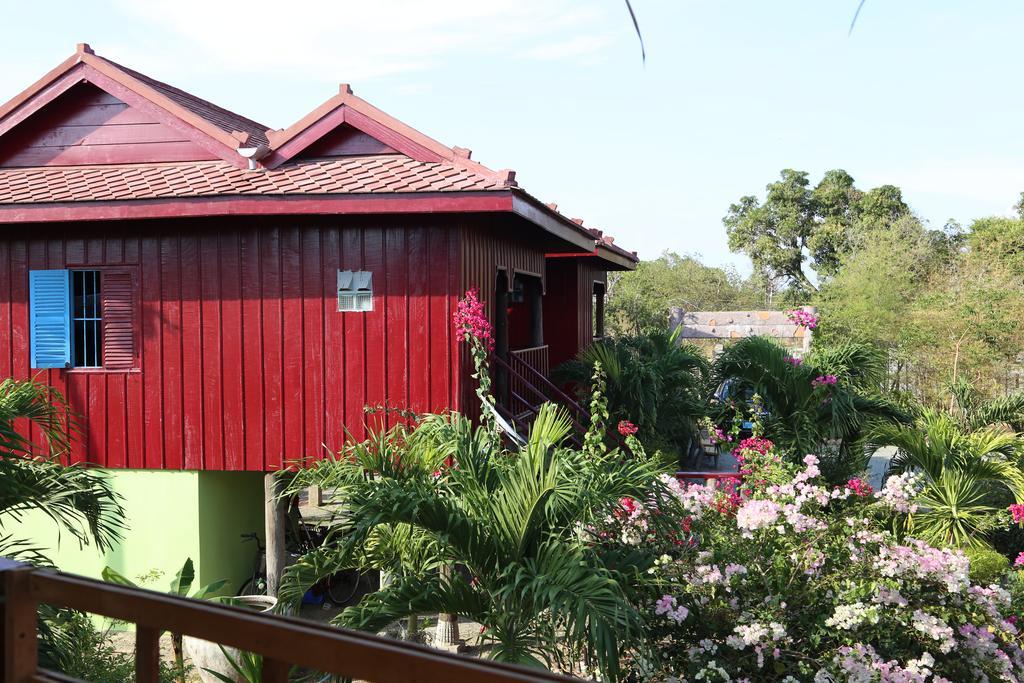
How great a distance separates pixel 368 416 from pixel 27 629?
24.4ft

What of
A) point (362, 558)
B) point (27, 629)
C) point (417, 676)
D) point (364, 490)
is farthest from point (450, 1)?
point (362, 558)

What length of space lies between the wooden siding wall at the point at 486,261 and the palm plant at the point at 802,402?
3045mm

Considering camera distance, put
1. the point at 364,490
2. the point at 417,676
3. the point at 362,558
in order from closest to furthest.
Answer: the point at 417,676, the point at 364,490, the point at 362,558

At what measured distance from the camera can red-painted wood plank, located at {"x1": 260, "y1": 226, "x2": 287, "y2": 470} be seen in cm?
976

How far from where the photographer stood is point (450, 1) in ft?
6.75

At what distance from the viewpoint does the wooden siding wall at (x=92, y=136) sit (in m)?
10.3

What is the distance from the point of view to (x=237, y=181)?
30.8 ft

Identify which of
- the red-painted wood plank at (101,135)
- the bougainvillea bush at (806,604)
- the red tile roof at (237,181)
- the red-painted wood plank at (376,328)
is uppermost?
the red-painted wood plank at (101,135)

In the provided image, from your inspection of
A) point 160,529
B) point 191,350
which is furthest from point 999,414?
point 160,529

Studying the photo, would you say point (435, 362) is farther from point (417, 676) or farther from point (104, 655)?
point (417, 676)

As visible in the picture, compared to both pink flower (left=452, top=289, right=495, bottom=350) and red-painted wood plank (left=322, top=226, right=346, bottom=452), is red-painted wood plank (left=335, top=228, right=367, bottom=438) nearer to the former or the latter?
red-painted wood plank (left=322, top=226, right=346, bottom=452)

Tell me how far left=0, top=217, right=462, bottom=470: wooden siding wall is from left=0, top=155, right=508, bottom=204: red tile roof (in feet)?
1.54

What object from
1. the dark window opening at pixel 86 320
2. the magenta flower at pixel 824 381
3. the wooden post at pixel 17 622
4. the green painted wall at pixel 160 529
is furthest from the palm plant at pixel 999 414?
the wooden post at pixel 17 622

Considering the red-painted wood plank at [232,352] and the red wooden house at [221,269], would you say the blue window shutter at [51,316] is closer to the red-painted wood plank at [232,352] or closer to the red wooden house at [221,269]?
the red wooden house at [221,269]
